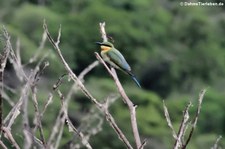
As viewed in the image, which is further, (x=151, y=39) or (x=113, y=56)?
(x=151, y=39)

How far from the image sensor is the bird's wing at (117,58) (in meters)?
2.37

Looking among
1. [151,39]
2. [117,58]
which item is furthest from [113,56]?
[151,39]

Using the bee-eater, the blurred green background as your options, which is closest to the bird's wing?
the bee-eater

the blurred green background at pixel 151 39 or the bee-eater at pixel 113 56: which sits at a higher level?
the bee-eater at pixel 113 56

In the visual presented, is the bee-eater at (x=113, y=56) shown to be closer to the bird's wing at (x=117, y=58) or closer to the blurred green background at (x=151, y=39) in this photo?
the bird's wing at (x=117, y=58)

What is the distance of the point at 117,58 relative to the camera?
7.86 ft

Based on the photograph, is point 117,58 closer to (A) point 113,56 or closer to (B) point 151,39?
(A) point 113,56

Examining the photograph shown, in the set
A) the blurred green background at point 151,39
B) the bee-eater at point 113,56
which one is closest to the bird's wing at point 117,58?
the bee-eater at point 113,56

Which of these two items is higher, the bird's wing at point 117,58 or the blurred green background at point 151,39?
the bird's wing at point 117,58

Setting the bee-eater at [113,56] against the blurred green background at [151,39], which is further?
the blurred green background at [151,39]

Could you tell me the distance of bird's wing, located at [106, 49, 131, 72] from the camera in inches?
93.5

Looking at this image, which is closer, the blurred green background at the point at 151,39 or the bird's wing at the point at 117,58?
the bird's wing at the point at 117,58

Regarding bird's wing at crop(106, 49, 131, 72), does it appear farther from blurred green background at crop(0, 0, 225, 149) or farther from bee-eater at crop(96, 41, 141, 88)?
blurred green background at crop(0, 0, 225, 149)

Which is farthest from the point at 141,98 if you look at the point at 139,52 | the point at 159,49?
the point at 159,49
